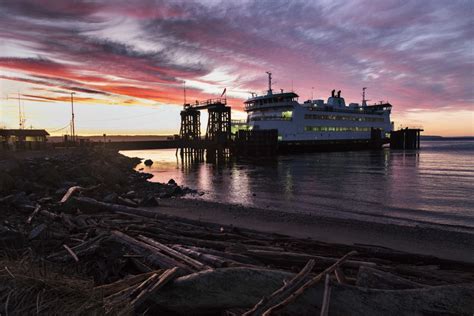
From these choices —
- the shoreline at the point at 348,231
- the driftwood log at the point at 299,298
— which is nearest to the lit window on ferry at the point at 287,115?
the shoreline at the point at 348,231

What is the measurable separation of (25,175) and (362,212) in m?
17.4

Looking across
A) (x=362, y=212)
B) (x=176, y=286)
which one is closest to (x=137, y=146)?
(x=362, y=212)

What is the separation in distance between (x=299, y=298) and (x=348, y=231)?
27.4 feet

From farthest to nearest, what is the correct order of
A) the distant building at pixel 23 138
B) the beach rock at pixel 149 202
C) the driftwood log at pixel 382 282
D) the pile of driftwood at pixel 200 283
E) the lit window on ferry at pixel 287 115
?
the lit window on ferry at pixel 287 115
the distant building at pixel 23 138
the beach rock at pixel 149 202
the driftwood log at pixel 382 282
the pile of driftwood at pixel 200 283

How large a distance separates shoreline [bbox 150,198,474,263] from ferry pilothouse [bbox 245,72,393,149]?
54.9 m

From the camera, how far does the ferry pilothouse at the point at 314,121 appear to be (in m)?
68.7

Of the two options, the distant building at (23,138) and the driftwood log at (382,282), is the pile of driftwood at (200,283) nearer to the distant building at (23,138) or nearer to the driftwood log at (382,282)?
the driftwood log at (382,282)

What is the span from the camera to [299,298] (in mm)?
3477

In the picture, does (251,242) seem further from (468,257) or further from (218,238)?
(468,257)

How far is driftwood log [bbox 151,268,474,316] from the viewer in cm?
327

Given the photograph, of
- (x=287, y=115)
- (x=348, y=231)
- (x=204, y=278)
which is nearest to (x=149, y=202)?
(x=348, y=231)

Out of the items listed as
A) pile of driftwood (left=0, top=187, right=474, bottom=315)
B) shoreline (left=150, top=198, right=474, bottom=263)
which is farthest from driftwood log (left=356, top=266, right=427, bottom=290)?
shoreline (left=150, top=198, right=474, bottom=263)

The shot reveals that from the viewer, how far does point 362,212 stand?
1511 cm

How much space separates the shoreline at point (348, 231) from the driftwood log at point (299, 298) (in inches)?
237
